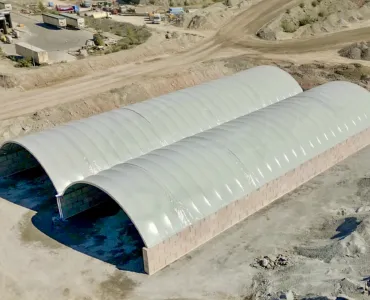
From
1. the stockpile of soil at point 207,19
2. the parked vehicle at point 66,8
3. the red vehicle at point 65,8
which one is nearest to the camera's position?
the stockpile of soil at point 207,19

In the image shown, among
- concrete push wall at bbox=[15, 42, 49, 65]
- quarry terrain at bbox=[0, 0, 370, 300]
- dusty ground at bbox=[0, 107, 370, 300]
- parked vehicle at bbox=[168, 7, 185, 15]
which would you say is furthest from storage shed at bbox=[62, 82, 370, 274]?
parked vehicle at bbox=[168, 7, 185, 15]

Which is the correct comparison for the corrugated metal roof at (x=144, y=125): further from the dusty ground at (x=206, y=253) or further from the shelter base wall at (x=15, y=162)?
the dusty ground at (x=206, y=253)

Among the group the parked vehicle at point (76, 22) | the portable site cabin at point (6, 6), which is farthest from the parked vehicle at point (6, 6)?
the parked vehicle at point (76, 22)

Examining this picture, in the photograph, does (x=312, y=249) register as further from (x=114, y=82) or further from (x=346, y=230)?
(x=114, y=82)

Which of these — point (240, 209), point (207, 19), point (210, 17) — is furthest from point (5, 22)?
point (240, 209)

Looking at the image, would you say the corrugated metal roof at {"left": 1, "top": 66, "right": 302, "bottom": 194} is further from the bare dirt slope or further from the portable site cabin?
the portable site cabin

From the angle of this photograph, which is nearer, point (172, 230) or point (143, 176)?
point (172, 230)

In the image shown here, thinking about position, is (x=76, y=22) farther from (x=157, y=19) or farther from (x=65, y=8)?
(x=65, y=8)

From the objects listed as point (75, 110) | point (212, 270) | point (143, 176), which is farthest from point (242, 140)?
point (75, 110)
